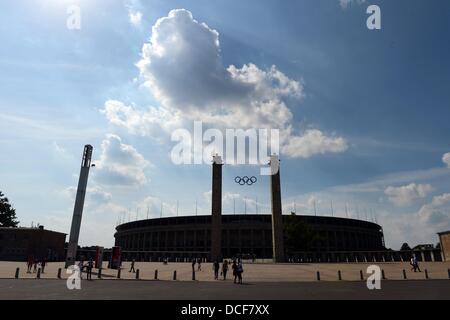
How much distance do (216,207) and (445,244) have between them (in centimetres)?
4694

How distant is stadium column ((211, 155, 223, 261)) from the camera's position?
242 feet

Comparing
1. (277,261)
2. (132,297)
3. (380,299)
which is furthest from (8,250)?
(380,299)

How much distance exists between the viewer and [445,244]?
5709cm

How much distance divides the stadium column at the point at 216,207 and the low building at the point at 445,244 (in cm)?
4450

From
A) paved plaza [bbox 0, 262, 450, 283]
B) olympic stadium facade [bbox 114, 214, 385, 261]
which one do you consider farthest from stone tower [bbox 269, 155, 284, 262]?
paved plaza [bbox 0, 262, 450, 283]

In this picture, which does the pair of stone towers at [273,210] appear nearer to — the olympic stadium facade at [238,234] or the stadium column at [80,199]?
the olympic stadium facade at [238,234]

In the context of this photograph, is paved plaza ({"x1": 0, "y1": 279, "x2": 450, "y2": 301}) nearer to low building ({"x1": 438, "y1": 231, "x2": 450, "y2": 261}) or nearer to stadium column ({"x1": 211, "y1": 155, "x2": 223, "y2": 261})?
low building ({"x1": 438, "y1": 231, "x2": 450, "y2": 261})

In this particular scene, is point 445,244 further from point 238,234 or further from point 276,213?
point 238,234

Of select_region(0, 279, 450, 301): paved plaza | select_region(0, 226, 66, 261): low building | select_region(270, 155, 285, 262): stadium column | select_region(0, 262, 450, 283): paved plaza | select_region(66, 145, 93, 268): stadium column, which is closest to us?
select_region(0, 279, 450, 301): paved plaza

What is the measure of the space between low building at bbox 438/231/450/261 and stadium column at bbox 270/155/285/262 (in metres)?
31.5

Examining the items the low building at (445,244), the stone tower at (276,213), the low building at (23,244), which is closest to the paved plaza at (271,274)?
the low building at (445,244)

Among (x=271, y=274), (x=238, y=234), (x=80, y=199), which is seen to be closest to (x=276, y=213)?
(x=238, y=234)

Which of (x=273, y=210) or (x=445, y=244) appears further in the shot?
(x=273, y=210)
